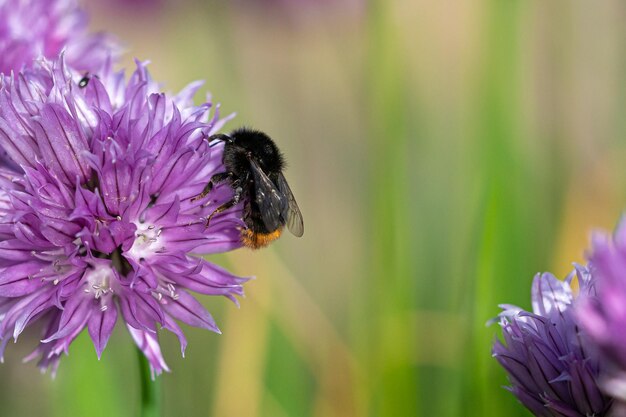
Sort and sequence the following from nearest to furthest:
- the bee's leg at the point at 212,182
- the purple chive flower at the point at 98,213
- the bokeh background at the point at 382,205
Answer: the purple chive flower at the point at 98,213 → the bee's leg at the point at 212,182 → the bokeh background at the point at 382,205

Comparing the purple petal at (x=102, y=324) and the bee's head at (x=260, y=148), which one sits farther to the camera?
the bee's head at (x=260, y=148)

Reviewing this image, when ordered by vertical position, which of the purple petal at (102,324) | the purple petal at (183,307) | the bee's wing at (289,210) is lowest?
the purple petal at (102,324)

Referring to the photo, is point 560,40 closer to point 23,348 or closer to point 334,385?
point 334,385

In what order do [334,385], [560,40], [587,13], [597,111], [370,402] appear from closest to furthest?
A: [370,402]
[334,385]
[560,40]
[587,13]
[597,111]

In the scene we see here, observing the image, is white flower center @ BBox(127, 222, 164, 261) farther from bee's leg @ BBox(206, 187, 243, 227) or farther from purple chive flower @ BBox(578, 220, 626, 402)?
purple chive flower @ BBox(578, 220, 626, 402)

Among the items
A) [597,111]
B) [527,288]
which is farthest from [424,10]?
[527,288]

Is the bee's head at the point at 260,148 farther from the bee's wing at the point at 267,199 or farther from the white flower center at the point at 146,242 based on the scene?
the white flower center at the point at 146,242

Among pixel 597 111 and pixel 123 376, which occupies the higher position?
pixel 597 111

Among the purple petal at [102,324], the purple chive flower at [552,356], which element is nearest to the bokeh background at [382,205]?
the purple chive flower at [552,356]
